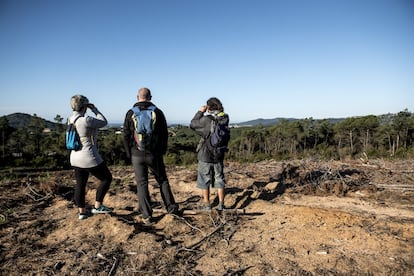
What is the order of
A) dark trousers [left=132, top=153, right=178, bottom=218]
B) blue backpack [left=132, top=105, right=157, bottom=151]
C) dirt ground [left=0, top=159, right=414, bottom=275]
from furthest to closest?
dark trousers [left=132, top=153, right=178, bottom=218]
blue backpack [left=132, top=105, right=157, bottom=151]
dirt ground [left=0, top=159, right=414, bottom=275]

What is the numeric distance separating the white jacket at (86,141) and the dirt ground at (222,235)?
0.88 meters

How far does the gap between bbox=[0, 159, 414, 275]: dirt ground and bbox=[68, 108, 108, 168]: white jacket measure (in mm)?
879

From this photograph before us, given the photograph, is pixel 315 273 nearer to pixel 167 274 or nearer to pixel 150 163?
pixel 167 274

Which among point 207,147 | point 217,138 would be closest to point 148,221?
point 207,147

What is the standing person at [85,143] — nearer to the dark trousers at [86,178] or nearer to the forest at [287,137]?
the dark trousers at [86,178]

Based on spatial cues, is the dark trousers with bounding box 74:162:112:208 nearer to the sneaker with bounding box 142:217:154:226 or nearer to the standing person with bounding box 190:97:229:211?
the sneaker with bounding box 142:217:154:226

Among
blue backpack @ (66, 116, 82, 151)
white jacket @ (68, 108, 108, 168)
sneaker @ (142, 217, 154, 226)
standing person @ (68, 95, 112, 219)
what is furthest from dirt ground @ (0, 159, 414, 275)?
blue backpack @ (66, 116, 82, 151)

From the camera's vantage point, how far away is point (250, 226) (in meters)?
3.73

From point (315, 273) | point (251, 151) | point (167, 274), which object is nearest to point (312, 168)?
point (315, 273)

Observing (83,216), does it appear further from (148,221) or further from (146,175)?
(146,175)

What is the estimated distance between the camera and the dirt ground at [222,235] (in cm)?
275

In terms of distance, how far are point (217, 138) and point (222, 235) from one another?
130cm

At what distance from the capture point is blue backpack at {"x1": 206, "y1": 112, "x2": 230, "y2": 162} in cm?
380

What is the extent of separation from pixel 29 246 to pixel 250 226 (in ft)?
9.16
